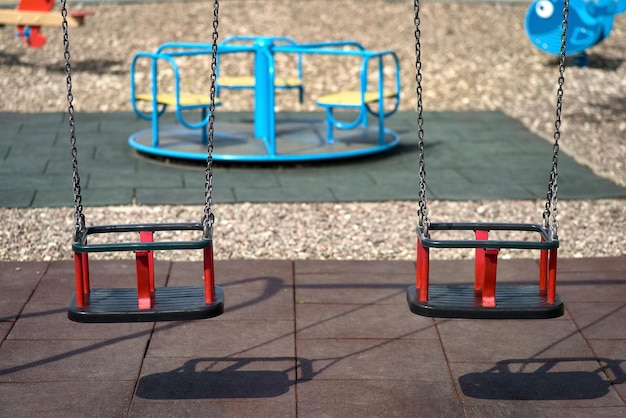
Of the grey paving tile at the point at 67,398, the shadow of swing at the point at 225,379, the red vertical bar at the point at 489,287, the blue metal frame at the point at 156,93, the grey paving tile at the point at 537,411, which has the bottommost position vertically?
the grey paving tile at the point at 537,411

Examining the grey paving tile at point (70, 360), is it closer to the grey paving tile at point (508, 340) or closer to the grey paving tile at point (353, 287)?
the grey paving tile at point (353, 287)

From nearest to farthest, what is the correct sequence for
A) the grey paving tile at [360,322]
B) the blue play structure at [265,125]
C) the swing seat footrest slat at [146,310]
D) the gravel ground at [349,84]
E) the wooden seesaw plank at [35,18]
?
the swing seat footrest slat at [146,310], the grey paving tile at [360,322], the gravel ground at [349,84], the blue play structure at [265,125], the wooden seesaw plank at [35,18]

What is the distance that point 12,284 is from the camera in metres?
5.30

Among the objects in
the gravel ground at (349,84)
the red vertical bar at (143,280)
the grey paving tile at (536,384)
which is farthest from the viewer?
the gravel ground at (349,84)

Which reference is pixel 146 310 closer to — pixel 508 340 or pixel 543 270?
pixel 543 270

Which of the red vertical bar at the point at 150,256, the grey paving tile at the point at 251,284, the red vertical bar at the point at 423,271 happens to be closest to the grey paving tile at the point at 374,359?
the grey paving tile at the point at 251,284

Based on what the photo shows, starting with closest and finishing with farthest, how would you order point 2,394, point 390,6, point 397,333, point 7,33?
point 2,394 < point 397,333 < point 7,33 < point 390,6

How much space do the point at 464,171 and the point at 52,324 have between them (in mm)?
4315

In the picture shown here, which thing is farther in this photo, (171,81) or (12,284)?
(171,81)

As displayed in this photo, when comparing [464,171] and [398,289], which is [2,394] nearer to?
[398,289]

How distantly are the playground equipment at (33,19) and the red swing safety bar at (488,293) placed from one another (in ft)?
26.6

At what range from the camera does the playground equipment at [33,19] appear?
11211 mm

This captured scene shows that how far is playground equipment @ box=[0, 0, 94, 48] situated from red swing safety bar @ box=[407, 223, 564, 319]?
8.10m

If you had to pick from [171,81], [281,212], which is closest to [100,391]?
[281,212]
